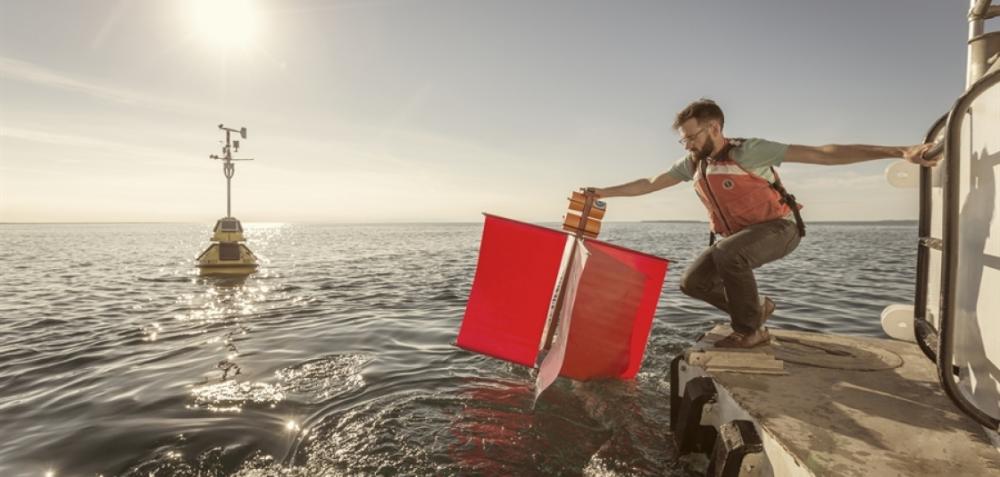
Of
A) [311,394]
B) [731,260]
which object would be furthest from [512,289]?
[311,394]

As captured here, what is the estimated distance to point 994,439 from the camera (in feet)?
8.54

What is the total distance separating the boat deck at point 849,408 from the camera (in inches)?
99.0

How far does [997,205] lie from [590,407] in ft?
12.6

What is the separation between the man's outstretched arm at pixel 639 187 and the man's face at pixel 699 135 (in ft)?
2.25

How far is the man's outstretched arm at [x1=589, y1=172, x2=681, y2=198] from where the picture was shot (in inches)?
198

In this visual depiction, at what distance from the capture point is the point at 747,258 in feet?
13.5

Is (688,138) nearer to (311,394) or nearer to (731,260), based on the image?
(731,260)

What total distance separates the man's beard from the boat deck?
175 centimetres

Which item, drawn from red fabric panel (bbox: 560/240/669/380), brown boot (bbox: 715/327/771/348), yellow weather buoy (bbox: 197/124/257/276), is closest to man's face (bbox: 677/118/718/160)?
red fabric panel (bbox: 560/240/669/380)

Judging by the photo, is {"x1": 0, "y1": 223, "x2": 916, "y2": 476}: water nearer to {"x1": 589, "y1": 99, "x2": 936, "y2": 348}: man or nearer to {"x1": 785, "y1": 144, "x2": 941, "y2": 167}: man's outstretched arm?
{"x1": 589, "y1": 99, "x2": 936, "y2": 348}: man

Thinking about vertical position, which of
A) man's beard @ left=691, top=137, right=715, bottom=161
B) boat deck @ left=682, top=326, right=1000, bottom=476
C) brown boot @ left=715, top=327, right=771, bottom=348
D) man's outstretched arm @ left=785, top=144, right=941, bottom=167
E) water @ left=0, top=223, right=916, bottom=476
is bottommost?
water @ left=0, top=223, right=916, bottom=476

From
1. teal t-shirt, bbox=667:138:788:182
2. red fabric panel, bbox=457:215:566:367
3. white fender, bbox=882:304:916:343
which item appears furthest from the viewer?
red fabric panel, bbox=457:215:566:367

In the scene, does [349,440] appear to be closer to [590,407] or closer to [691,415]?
[590,407]

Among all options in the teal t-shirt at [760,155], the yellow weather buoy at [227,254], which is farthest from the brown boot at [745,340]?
the yellow weather buoy at [227,254]
